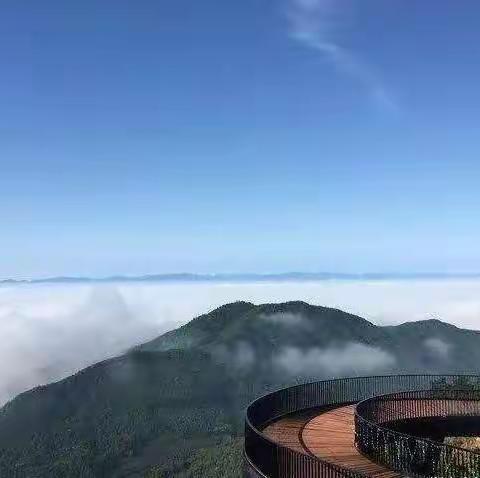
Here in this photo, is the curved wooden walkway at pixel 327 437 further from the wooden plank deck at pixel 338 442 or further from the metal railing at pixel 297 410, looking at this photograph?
the metal railing at pixel 297 410

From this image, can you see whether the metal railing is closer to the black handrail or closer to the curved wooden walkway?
the curved wooden walkway

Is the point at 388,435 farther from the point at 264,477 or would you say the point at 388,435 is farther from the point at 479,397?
the point at 479,397

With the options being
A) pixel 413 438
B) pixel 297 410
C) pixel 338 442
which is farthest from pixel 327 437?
pixel 413 438

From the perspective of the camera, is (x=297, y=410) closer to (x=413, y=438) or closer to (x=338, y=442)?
(x=338, y=442)

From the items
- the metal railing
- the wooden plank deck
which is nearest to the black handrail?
the wooden plank deck

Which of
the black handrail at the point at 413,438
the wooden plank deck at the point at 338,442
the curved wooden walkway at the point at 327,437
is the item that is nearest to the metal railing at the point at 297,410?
the curved wooden walkway at the point at 327,437
